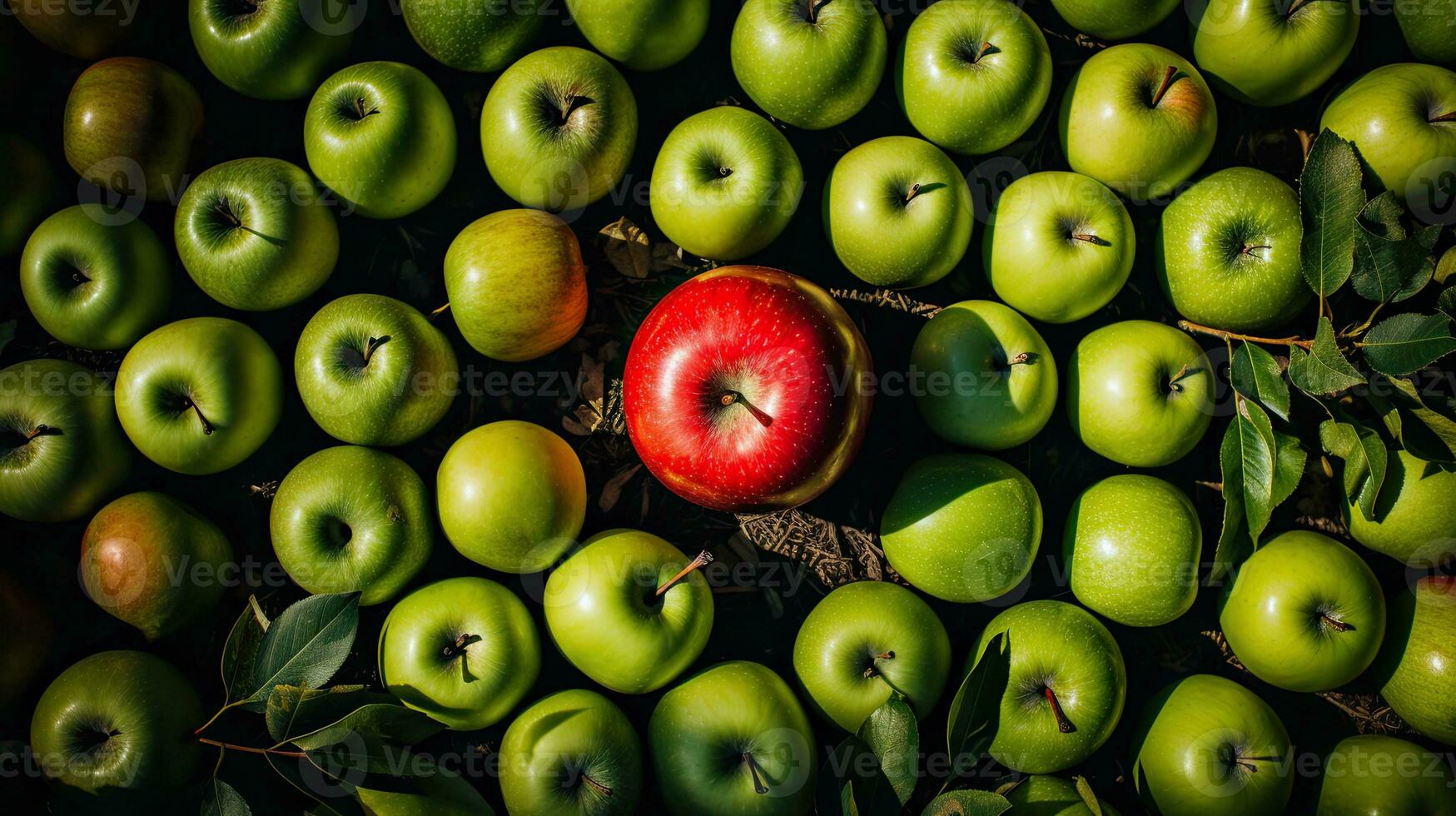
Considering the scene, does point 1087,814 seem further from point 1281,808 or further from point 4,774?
point 4,774

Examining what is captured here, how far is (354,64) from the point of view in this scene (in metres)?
2.05

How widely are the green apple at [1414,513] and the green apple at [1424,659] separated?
10 cm

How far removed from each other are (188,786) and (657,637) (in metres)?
1.17

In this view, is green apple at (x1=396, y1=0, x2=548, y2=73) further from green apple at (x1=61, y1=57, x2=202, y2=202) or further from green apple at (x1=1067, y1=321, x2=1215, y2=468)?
green apple at (x1=1067, y1=321, x2=1215, y2=468)

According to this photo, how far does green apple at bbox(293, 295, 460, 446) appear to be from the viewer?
192 centimetres

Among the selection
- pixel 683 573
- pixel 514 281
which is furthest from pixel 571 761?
pixel 514 281

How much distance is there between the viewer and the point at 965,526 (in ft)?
6.44

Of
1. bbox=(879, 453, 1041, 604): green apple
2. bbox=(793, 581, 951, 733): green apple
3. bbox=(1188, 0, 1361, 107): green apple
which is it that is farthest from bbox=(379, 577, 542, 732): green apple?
bbox=(1188, 0, 1361, 107): green apple

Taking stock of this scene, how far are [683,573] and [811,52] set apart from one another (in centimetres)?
132

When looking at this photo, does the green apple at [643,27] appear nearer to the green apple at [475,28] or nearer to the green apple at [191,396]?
the green apple at [475,28]

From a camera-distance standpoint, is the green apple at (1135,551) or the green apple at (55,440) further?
the green apple at (1135,551)

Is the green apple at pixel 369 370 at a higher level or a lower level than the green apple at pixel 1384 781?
higher

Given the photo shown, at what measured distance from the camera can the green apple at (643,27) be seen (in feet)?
6.53

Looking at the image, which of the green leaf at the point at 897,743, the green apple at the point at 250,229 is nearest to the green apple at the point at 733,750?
the green leaf at the point at 897,743
